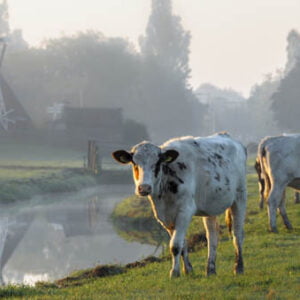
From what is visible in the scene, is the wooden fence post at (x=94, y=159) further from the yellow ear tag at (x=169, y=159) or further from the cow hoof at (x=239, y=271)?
the yellow ear tag at (x=169, y=159)

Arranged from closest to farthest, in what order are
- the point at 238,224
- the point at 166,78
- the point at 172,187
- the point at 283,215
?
the point at 172,187 → the point at 238,224 → the point at 283,215 → the point at 166,78

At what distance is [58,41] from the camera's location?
109062 mm

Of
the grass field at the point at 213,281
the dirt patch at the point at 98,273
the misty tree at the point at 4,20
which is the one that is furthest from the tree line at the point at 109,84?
the grass field at the point at 213,281

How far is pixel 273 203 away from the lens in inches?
717

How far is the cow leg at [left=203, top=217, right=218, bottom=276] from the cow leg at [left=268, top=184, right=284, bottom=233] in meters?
5.63

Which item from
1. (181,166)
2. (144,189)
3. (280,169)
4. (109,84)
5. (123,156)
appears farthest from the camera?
(109,84)

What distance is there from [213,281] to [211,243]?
128 centimetres

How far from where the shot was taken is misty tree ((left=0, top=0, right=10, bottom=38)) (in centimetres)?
16012

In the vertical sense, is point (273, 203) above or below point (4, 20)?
below

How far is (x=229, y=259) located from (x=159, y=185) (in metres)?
3.99

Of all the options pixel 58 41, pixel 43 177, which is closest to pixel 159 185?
pixel 43 177

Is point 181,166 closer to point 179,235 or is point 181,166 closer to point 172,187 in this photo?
point 172,187

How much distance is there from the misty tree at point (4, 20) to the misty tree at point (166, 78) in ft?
128

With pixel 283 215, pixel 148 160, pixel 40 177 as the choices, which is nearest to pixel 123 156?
pixel 148 160
